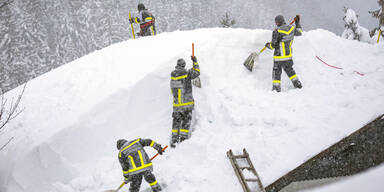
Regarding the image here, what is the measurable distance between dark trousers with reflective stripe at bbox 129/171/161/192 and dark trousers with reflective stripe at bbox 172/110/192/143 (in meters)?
1.27

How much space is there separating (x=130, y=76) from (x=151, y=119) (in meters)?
1.54

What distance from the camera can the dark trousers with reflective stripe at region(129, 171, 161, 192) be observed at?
4887 millimetres

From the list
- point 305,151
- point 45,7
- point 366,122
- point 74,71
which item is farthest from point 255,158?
point 45,7

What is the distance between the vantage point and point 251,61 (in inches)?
291

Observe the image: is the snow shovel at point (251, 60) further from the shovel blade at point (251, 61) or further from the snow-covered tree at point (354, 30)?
the snow-covered tree at point (354, 30)

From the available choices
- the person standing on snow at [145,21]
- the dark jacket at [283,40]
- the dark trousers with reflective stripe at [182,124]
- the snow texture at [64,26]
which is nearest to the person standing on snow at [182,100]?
the dark trousers with reflective stripe at [182,124]

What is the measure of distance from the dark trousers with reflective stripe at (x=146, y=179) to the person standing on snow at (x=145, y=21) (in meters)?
6.70

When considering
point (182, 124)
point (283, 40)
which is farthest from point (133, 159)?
point (283, 40)

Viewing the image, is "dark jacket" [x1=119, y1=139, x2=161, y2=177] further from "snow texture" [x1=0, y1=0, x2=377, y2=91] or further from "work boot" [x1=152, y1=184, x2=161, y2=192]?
"snow texture" [x1=0, y1=0, x2=377, y2=91]

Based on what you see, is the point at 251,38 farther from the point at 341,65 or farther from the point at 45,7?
the point at 45,7

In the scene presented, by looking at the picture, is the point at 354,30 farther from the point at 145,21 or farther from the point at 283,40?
the point at 145,21

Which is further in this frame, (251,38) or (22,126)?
(251,38)

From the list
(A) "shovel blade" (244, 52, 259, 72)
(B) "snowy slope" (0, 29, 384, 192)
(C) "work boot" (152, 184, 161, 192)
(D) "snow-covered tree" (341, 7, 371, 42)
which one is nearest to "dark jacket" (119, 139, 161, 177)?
(C) "work boot" (152, 184, 161, 192)

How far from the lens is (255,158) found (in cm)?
482
